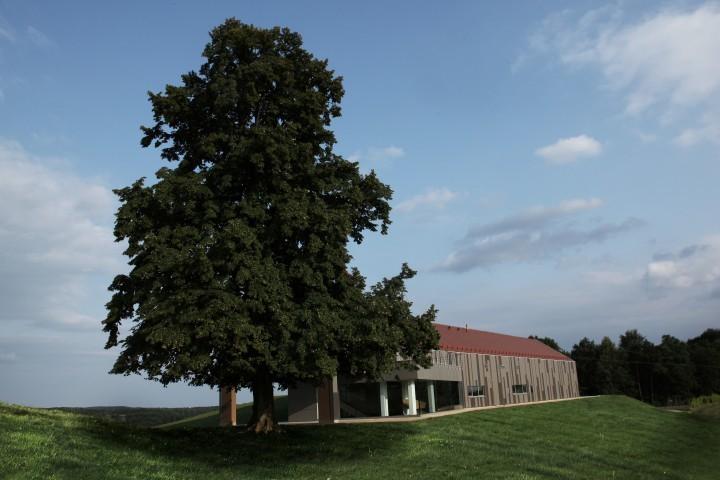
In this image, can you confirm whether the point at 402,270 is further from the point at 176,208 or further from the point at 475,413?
the point at 475,413

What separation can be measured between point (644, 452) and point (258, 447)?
19871 millimetres

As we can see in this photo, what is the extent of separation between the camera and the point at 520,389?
68188mm

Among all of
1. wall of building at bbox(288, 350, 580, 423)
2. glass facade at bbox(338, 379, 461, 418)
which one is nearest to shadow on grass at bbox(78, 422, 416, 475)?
wall of building at bbox(288, 350, 580, 423)

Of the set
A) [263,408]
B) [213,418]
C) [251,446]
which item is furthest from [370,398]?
[251,446]

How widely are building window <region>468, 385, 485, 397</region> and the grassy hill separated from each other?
60.4 feet

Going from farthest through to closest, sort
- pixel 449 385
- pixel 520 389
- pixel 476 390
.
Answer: pixel 520 389, pixel 449 385, pixel 476 390

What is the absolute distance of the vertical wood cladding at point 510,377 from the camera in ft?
187

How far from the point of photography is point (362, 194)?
26.9 m

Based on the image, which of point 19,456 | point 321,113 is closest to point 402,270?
point 321,113

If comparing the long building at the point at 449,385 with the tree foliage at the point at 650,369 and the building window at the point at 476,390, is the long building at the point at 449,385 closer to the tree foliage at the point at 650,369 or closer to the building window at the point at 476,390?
the building window at the point at 476,390

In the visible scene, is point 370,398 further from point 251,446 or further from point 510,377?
point 251,446

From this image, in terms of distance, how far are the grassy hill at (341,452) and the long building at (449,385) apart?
771 centimetres

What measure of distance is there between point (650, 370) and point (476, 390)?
63.7 m

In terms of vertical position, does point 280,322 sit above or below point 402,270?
below
